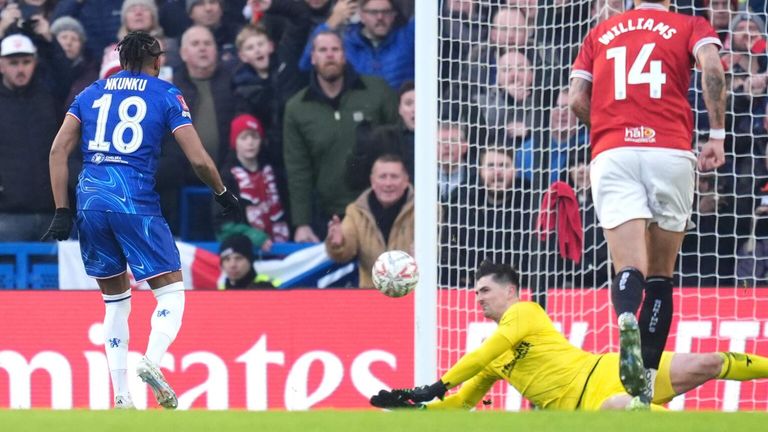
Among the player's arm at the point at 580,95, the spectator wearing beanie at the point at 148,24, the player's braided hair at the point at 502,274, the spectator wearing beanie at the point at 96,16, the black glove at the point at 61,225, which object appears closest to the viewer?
the player's arm at the point at 580,95

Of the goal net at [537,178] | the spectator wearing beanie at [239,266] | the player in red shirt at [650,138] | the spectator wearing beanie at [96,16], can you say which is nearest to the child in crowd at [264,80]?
the spectator wearing beanie at [239,266]

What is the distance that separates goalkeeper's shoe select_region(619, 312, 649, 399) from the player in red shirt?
49cm

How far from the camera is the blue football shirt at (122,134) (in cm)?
739

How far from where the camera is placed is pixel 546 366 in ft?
25.9

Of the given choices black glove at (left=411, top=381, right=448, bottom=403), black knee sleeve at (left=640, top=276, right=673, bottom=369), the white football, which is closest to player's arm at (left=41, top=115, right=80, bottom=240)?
the white football

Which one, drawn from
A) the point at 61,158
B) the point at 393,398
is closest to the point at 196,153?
the point at 61,158

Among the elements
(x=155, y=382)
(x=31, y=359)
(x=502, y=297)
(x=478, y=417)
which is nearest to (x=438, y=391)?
(x=502, y=297)

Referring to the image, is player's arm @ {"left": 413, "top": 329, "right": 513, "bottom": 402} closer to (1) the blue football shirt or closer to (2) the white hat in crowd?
(1) the blue football shirt

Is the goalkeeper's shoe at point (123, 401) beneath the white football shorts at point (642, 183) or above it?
beneath

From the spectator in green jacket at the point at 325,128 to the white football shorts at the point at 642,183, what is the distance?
4.33 meters

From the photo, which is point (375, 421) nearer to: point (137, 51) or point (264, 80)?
point (137, 51)

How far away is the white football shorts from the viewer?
6363 mm

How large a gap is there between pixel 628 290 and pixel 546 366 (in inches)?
74.0

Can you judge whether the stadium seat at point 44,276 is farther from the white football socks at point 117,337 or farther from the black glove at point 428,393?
the black glove at point 428,393
